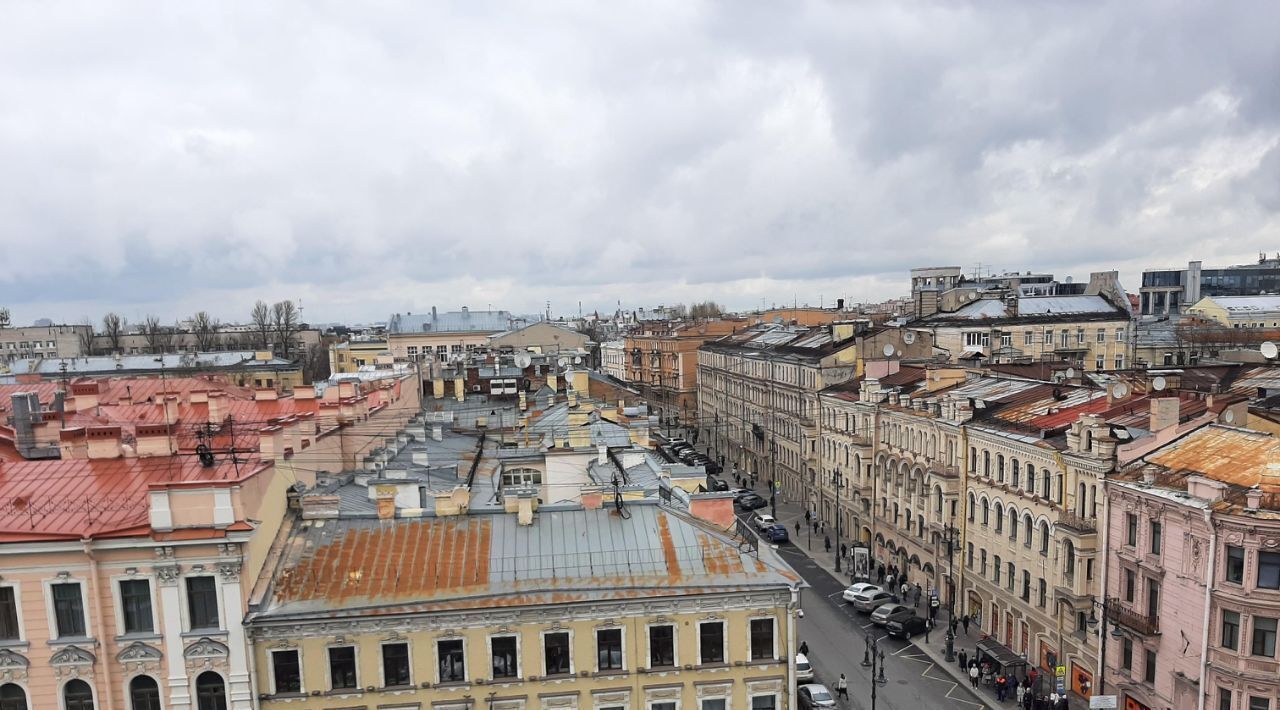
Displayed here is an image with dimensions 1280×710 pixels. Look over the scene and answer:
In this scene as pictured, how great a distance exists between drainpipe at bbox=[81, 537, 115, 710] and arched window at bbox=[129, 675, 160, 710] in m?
0.49


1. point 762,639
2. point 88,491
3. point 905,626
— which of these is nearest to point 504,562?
point 762,639

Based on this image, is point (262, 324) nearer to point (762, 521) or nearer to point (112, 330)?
point (112, 330)

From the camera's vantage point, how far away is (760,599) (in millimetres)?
25375

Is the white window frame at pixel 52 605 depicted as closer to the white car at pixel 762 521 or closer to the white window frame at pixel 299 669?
the white window frame at pixel 299 669

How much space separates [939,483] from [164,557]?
39455 mm

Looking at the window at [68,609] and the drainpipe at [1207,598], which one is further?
the drainpipe at [1207,598]

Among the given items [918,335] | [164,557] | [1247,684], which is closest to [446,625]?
[164,557]

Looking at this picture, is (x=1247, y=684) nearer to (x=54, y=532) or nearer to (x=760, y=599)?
(x=760, y=599)

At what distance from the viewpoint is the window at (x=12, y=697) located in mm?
23047

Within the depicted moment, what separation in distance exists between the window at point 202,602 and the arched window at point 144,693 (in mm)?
2084

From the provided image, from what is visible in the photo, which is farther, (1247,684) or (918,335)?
(918,335)

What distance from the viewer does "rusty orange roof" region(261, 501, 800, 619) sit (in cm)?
2464

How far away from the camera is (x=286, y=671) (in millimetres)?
24062

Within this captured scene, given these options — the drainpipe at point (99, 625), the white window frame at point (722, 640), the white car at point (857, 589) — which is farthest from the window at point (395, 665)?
the white car at point (857, 589)
